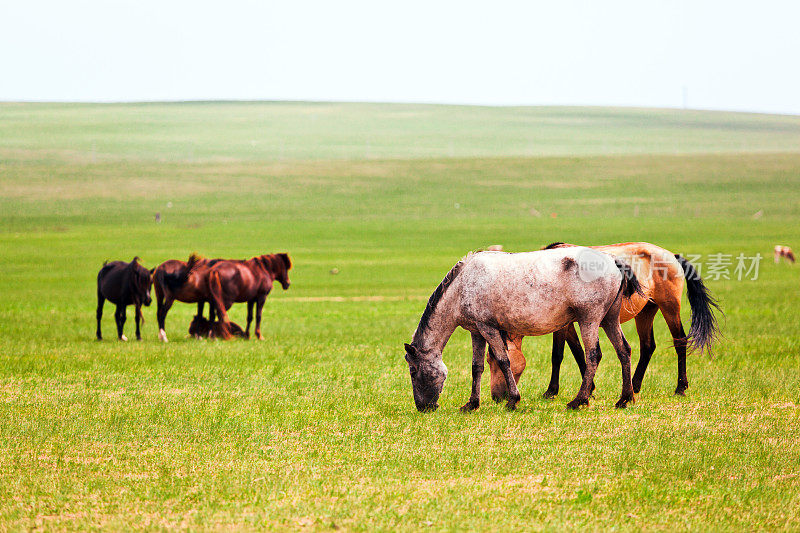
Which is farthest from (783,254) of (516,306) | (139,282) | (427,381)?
(427,381)

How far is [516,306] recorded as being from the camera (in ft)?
34.7

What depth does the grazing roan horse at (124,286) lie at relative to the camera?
19.3 metres

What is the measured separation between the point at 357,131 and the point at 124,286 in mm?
97286

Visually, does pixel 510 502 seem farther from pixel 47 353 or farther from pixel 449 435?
pixel 47 353

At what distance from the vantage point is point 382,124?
121312mm

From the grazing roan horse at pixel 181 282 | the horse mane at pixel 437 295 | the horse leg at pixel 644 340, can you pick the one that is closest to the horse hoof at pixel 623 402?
the horse leg at pixel 644 340

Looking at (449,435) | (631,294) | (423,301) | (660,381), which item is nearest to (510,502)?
(449,435)

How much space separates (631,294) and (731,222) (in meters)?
52.0

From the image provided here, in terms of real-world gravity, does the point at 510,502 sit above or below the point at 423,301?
above

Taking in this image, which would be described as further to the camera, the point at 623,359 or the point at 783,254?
the point at 783,254

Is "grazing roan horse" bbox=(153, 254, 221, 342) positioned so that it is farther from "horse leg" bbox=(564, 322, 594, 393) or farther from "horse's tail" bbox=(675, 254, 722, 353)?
"horse's tail" bbox=(675, 254, 722, 353)

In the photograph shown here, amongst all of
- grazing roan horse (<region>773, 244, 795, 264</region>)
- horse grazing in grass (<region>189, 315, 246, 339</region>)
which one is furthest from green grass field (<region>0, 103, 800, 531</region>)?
grazing roan horse (<region>773, 244, 795, 264</region>)

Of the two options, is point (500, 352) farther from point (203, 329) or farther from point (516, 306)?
point (203, 329)

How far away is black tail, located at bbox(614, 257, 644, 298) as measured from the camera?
10.8m
